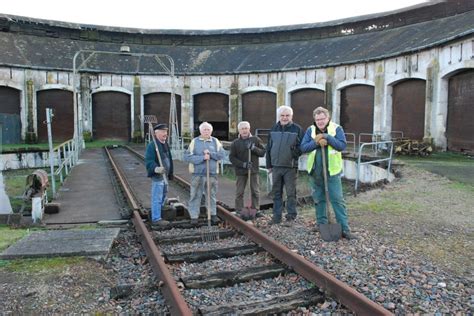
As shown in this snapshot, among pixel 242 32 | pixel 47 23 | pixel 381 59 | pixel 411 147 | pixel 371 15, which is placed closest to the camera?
pixel 411 147

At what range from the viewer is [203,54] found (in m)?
30.3

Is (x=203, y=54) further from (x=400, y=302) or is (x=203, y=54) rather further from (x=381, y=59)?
(x=400, y=302)

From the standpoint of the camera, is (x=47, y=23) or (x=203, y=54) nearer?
(x=47, y=23)

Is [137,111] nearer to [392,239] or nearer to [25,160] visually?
[25,160]

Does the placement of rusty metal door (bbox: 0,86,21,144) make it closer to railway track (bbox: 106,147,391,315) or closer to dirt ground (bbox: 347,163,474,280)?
railway track (bbox: 106,147,391,315)

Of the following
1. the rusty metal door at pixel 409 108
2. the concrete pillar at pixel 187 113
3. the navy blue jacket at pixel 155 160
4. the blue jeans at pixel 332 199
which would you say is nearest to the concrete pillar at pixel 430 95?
the rusty metal door at pixel 409 108

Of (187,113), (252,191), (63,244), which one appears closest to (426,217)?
(252,191)

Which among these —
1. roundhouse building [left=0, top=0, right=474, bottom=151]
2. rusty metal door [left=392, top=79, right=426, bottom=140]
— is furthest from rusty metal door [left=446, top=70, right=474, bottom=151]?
rusty metal door [left=392, top=79, right=426, bottom=140]

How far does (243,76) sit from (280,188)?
69.5 ft

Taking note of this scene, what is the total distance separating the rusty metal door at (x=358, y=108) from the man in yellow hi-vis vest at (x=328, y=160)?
659 inches

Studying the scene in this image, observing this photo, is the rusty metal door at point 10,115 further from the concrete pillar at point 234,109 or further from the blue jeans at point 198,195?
the blue jeans at point 198,195

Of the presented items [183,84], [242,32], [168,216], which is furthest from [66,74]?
[168,216]

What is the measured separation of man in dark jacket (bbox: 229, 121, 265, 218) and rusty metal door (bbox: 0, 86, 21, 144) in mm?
22035

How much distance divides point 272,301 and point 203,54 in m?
28.0
